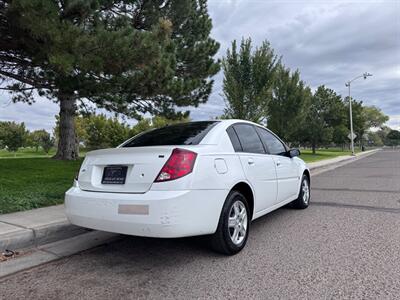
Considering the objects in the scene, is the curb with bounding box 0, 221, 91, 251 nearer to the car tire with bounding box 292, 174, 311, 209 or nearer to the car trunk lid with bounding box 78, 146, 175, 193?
the car trunk lid with bounding box 78, 146, 175, 193

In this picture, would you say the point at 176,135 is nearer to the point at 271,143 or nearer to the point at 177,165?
the point at 177,165

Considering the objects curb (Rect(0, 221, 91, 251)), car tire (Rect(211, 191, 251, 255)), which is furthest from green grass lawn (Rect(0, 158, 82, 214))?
car tire (Rect(211, 191, 251, 255))

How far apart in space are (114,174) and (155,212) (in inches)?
29.6

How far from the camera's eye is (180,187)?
321cm

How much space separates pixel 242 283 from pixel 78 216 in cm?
192

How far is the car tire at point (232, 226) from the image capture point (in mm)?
3617

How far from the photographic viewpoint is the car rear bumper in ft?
10.3

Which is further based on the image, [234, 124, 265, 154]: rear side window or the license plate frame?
[234, 124, 265, 154]: rear side window

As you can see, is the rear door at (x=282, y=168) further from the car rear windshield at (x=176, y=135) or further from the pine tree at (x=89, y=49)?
the pine tree at (x=89, y=49)

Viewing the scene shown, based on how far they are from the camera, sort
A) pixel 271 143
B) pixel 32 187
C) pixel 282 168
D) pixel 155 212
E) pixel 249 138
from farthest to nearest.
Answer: pixel 32 187 < pixel 271 143 < pixel 282 168 < pixel 249 138 < pixel 155 212

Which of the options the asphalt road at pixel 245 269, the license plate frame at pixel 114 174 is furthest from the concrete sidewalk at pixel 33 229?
the license plate frame at pixel 114 174

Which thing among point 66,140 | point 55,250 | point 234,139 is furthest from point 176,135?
point 66,140

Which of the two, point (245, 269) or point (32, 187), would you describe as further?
point (32, 187)

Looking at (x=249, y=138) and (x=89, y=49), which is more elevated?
(x=89, y=49)
